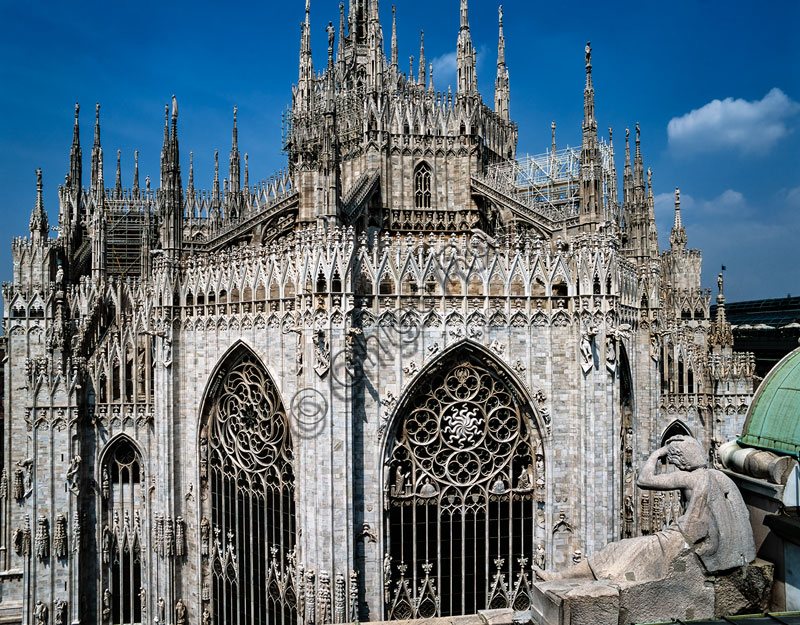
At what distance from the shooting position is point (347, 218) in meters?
28.2

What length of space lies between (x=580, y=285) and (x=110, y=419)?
20802 mm

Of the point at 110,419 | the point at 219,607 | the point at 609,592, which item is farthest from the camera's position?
the point at 110,419

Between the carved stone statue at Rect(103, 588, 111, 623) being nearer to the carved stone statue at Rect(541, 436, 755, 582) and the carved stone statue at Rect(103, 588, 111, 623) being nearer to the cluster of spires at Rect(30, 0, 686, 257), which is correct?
the cluster of spires at Rect(30, 0, 686, 257)

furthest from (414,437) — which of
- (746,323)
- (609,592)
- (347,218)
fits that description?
(746,323)

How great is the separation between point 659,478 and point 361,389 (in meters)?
13.3

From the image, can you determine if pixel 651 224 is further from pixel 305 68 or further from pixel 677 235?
pixel 305 68

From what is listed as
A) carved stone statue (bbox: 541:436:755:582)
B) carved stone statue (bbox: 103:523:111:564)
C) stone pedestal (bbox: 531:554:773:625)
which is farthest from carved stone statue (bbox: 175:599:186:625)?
carved stone statue (bbox: 541:436:755:582)

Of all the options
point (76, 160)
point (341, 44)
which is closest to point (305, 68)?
point (341, 44)

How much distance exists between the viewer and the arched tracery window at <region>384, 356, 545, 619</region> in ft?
74.9

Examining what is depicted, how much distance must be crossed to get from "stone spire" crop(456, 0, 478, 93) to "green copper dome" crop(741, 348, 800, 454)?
26127 millimetres

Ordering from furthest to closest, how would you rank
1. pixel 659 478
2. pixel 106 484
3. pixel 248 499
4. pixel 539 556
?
1. pixel 106 484
2. pixel 248 499
3. pixel 539 556
4. pixel 659 478

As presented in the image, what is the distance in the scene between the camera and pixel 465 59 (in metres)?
34.2

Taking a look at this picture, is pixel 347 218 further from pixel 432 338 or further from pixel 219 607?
pixel 219 607

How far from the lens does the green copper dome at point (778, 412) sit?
987cm
